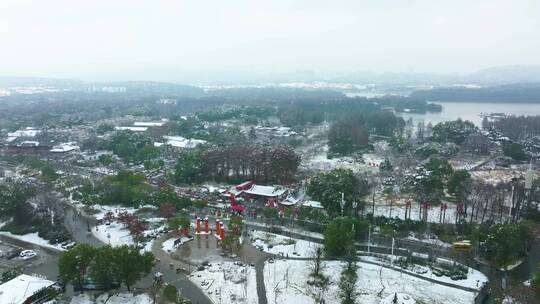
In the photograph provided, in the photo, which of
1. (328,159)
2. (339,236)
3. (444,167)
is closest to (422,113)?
(328,159)

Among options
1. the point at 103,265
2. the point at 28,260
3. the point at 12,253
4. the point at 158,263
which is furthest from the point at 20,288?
the point at 158,263

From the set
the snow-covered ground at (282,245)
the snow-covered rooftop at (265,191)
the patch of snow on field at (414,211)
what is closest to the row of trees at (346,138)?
the snow-covered rooftop at (265,191)

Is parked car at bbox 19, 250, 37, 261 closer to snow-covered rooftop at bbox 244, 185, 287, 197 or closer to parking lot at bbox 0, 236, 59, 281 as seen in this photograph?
parking lot at bbox 0, 236, 59, 281

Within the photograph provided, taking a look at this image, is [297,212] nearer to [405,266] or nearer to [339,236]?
[339,236]

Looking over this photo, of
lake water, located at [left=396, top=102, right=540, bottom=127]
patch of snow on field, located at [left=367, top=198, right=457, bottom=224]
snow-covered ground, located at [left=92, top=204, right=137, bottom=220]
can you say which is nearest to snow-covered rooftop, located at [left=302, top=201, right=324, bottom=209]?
patch of snow on field, located at [left=367, top=198, right=457, bottom=224]

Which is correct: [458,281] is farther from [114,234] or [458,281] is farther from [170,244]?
[114,234]
